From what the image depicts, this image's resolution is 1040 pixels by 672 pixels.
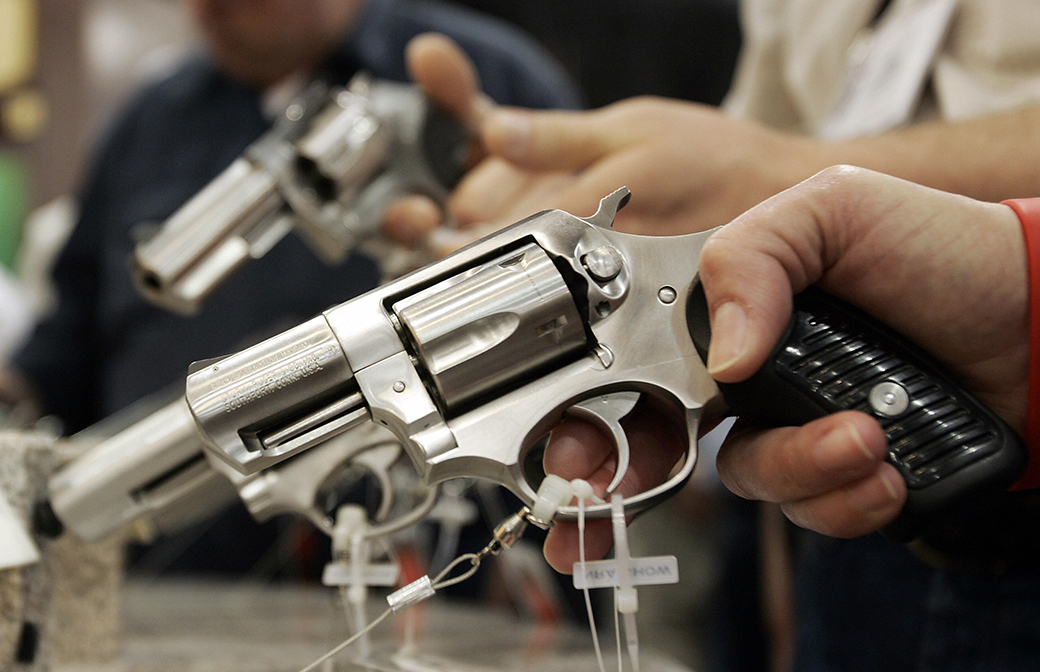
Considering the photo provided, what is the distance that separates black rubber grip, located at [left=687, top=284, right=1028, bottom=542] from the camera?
0.42 m

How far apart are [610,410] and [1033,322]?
0.85 feet

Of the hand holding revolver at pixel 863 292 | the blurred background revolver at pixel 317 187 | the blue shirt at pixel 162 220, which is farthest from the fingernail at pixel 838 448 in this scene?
the blue shirt at pixel 162 220

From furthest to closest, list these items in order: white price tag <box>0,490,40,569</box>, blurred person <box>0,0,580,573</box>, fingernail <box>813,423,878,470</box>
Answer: blurred person <box>0,0,580,573</box>, white price tag <box>0,490,40,569</box>, fingernail <box>813,423,878,470</box>

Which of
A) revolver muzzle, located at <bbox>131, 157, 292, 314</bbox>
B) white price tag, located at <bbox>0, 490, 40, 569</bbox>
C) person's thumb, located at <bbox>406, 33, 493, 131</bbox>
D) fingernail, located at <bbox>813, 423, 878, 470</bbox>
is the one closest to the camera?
fingernail, located at <bbox>813, 423, 878, 470</bbox>

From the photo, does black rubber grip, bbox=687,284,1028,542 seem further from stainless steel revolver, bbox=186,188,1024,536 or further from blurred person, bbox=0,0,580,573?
blurred person, bbox=0,0,580,573

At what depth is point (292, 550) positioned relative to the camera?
1395 millimetres

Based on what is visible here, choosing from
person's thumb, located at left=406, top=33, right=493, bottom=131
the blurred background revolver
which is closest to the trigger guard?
the blurred background revolver

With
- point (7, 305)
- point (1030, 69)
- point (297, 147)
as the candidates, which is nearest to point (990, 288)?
point (1030, 69)

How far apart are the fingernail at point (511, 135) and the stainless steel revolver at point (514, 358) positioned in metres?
0.31

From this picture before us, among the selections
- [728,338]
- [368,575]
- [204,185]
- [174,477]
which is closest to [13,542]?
[174,477]

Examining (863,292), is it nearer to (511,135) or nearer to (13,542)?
(511,135)

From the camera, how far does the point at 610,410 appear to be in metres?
0.51

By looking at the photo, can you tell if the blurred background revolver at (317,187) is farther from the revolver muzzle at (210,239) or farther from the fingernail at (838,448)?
the fingernail at (838,448)

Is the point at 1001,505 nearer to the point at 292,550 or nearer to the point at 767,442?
the point at 767,442
